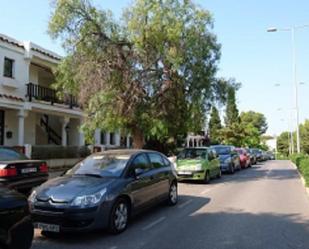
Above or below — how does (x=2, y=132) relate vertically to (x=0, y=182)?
above

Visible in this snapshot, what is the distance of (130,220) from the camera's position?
9531mm

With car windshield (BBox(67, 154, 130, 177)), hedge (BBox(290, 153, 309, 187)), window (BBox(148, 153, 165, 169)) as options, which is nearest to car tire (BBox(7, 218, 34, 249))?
car windshield (BBox(67, 154, 130, 177))

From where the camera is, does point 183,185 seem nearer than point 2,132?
Yes

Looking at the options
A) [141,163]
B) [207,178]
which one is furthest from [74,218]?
[207,178]

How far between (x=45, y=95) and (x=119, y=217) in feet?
63.5

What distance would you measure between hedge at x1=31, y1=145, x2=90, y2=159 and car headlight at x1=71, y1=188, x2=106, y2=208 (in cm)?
1538

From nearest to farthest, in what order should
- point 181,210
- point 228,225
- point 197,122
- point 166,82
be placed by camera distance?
1. point 228,225
2. point 181,210
3. point 166,82
4. point 197,122

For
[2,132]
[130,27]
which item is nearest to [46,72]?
[2,132]

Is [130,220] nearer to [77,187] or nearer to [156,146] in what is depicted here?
[77,187]

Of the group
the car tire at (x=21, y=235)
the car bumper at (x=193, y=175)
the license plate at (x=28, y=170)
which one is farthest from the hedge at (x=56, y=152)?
the car tire at (x=21, y=235)

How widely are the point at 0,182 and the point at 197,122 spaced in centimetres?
1437

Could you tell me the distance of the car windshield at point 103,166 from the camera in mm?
9242

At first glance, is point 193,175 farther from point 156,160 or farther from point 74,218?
point 74,218

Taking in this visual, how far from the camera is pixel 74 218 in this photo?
770 centimetres
